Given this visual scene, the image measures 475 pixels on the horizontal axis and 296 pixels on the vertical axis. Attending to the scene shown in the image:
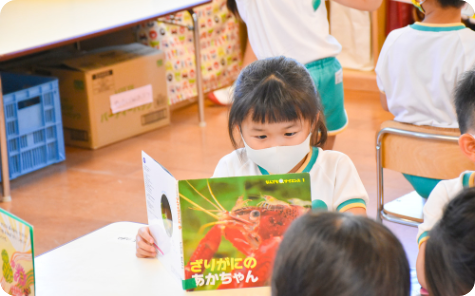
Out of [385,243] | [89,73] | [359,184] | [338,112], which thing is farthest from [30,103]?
[385,243]

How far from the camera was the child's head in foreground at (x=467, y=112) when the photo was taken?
4.29ft

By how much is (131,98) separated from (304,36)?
163 cm

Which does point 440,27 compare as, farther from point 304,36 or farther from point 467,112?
point 467,112

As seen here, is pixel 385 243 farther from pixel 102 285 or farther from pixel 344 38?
pixel 344 38

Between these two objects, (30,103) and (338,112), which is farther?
(30,103)

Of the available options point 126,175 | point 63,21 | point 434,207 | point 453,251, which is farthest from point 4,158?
point 453,251

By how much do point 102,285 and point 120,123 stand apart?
8.33 ft

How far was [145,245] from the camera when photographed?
1.33 metres

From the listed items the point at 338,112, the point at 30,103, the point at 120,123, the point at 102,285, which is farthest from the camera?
the point at 120,123

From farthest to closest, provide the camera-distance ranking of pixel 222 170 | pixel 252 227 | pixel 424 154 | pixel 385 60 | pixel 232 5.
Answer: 1. pixel 232 5
2. pixel 385 60
3. pixel 424 154
4. pixel 222 170
5. pixel 252 227

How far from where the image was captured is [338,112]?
8.08 feet

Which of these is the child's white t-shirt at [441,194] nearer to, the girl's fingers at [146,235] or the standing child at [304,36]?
the girl's fingers at [146,235]

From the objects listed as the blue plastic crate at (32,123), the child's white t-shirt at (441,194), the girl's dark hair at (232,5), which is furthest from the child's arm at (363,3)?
the blue plastic crate at (32,123)

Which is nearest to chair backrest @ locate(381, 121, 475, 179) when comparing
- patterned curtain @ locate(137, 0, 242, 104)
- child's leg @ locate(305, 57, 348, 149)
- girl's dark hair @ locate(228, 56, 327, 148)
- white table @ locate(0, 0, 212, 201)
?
child's leg @ locate(305, 57, 348, 149)
